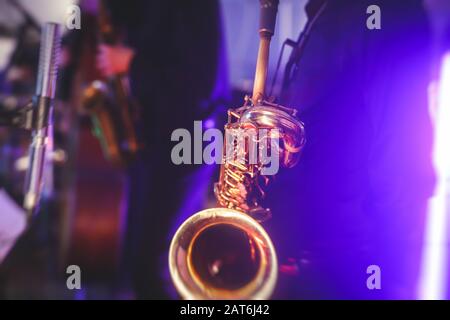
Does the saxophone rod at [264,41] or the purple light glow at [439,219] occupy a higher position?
the saxophone rod at [264,41]

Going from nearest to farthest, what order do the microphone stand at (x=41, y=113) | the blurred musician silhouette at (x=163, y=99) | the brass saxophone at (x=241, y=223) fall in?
the brass saxophone at (x=241, y=223)
the microphone stand at (x=41, y=113)
the blurred musician silhouette at (x=163, y=99)

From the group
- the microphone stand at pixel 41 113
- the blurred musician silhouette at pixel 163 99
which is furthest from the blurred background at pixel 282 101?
the microphone stand at pixel 41 113

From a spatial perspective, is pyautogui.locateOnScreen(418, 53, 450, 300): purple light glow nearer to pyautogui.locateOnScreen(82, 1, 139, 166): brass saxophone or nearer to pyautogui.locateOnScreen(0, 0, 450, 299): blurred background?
pyautogui.locateOnScreen(0, 0, 450, 299): blurred background

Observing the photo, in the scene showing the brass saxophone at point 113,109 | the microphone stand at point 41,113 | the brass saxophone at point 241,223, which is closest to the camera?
the brass saxophone at point 241,223

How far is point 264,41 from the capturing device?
1.22 m

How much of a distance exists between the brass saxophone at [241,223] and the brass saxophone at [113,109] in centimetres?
101

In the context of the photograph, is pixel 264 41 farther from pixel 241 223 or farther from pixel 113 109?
pixel 113 109

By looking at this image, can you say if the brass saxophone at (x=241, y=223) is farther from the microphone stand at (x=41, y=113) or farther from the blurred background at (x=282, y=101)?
the microphone stand at (x=41, y=113)

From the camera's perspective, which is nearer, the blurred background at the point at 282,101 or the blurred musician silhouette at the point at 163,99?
the blurred background at the point at 282,101

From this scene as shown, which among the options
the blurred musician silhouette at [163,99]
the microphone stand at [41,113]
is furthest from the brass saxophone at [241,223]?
the microphone stand at [41,113]

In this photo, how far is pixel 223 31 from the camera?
1438 millimetres

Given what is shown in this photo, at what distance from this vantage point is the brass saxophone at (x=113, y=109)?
2.18 m

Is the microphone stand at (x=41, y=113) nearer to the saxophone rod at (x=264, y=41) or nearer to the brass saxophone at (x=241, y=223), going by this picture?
the brass saxophone at (x=241, y=223)

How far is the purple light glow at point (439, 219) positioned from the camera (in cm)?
143
